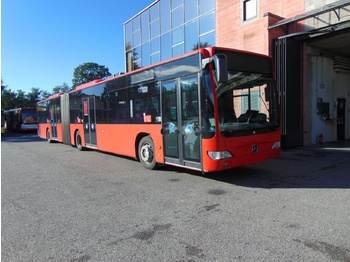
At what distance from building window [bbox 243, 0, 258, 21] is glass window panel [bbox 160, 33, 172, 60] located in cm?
664

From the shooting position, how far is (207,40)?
627 inches

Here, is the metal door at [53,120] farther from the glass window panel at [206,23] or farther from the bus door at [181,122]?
the bus door at [181,122]

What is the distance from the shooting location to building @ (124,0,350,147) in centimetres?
1157

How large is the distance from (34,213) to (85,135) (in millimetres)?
8054

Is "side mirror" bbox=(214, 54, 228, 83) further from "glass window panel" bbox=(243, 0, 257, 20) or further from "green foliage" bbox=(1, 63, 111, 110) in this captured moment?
"green foliage" bbox=(1, 63, 111, 110)

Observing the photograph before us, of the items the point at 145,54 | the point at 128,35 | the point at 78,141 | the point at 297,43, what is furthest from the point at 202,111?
the point at 128,35

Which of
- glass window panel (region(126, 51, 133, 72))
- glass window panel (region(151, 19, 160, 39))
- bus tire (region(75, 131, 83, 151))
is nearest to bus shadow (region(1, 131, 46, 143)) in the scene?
bus tire (region(75, 131, 83, 151))

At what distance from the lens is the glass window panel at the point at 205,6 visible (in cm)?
1538

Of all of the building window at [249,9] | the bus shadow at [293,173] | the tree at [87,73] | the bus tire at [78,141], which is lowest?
the bus shadow at [293,173]

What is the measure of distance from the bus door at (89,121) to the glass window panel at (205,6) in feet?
27.9

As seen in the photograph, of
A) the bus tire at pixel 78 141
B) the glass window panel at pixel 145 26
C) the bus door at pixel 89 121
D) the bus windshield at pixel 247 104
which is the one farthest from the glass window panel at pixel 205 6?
the bus windshield at pixel 247 104

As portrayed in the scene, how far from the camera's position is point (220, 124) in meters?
5.91

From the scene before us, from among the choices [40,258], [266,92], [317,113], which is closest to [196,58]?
[266,92]

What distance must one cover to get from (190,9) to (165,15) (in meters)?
2.67
